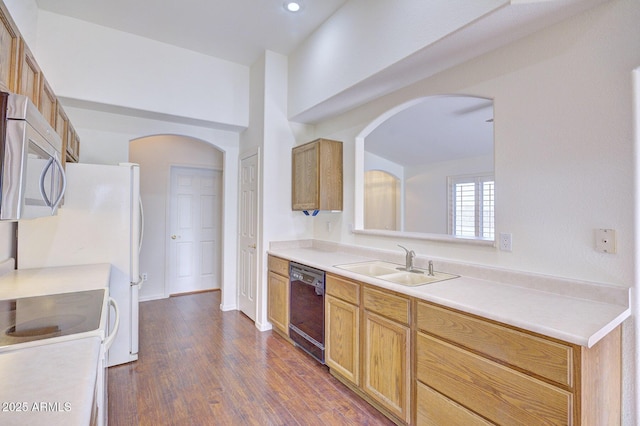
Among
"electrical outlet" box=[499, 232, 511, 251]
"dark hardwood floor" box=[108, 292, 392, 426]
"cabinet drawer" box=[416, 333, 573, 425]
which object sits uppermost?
"electrical outlet" box=[499, 232, 511, 251]

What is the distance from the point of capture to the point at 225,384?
95.8 inches

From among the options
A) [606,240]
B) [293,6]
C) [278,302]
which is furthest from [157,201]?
[606,240]

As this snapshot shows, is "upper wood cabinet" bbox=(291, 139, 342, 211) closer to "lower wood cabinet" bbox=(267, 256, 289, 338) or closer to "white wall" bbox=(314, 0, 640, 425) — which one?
"lower wood cabinet" bbox=(267, 256, 289, 338)

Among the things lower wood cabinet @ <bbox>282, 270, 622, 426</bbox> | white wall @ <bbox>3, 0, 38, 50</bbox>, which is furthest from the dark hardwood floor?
white wall @ <bbox>3, 0, 38, 50</bbox>

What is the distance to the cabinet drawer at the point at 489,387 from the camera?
124cm

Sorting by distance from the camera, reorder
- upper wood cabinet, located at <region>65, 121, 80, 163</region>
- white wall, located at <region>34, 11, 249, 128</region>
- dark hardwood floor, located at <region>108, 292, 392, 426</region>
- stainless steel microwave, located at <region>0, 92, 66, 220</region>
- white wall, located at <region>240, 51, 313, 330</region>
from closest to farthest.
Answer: stainless steel microwave, located at <region>0, 92, 66, 220</region>
dark hardwood floor, located at <region>108, 292, 392, 426</region>
upper wood cabinet, located at <region>65, 121, 80, 163</region>
white wall, located at <region>34, 11, 249, 128</region>
white wall, located at <region>240, 51, 313, 330</region>

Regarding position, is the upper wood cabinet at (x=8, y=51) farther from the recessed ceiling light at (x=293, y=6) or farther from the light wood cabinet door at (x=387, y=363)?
the light wood cabinet door at (x=387, y=363)

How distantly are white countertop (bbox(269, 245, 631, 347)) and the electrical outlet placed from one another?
0.21 m

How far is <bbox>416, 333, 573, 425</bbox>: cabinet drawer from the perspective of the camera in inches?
49.0

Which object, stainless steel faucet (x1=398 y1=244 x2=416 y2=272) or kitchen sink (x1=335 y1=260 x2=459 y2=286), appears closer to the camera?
kitchen sink (x1=335 y1=260 x2=459 y2=286)

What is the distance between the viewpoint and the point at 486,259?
2055 mm

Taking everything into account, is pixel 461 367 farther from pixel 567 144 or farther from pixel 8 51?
pixel 8 51

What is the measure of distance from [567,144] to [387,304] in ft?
4.46

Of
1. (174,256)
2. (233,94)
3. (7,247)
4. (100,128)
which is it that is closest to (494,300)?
(7,247)
